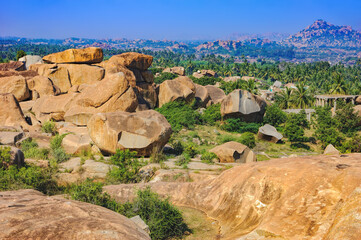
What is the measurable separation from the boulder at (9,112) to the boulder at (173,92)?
16819 mm

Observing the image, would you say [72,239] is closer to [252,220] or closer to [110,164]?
[252,220]

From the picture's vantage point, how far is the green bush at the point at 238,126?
32000 mm

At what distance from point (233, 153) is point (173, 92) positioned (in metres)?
17.7

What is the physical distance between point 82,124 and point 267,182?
56.6 feet

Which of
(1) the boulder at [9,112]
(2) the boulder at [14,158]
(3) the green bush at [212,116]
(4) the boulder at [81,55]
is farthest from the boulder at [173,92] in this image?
(2) the boulder at [14,158]

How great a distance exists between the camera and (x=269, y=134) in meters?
Answer: 29.9

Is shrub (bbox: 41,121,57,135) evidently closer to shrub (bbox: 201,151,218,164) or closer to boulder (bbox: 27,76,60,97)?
boulder (bbox: 27,76,60,97)

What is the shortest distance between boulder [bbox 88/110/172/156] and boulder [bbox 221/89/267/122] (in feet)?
54.7

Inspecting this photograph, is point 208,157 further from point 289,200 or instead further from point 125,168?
point 289,200

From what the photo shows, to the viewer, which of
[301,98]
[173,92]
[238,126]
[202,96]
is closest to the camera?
[238,126]

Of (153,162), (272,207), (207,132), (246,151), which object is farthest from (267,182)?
(207,132)

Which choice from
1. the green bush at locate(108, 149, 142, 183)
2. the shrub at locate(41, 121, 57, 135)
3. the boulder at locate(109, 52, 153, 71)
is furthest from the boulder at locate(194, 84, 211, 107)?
the green bush at locate(108, 149, 142, 183)

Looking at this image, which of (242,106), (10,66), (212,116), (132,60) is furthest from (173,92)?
(10,66)

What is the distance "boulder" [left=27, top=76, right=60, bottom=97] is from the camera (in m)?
29.1
